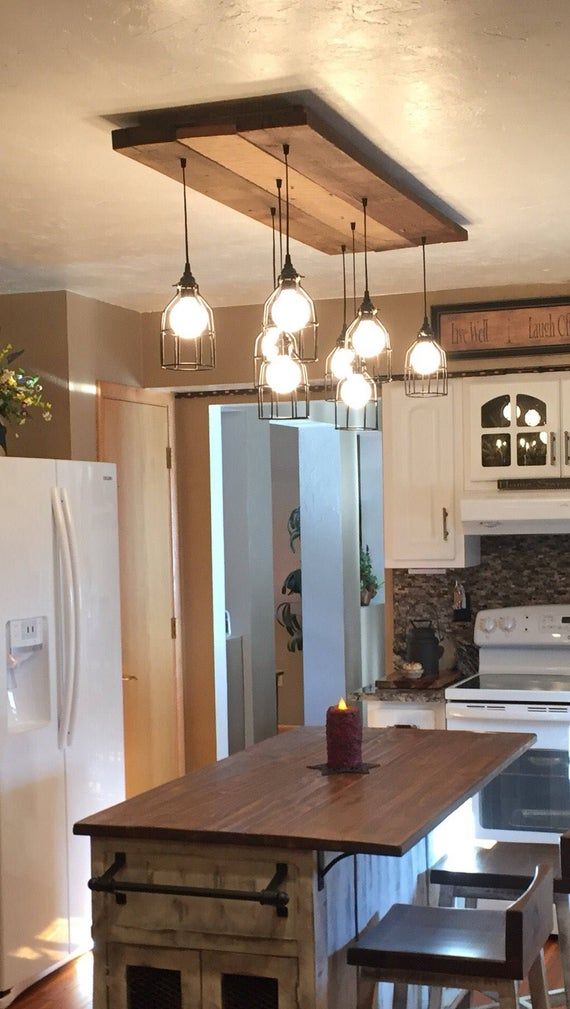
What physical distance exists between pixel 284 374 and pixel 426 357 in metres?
0.51

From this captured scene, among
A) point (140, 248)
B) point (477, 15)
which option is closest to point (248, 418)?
point (140, 248)

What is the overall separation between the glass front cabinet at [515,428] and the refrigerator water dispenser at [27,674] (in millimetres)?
2037

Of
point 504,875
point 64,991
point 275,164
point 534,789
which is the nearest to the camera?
point 275,164

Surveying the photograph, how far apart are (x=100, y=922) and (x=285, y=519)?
720cm

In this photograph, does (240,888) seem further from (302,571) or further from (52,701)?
(302,571)

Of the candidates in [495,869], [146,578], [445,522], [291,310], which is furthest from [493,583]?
[291,310]

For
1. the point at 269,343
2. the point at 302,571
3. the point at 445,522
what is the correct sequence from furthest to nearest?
the point at 302,571 → the point at 445,522 → the point at 269,343

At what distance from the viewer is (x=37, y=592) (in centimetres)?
459

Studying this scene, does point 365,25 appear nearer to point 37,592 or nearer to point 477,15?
point 477,15

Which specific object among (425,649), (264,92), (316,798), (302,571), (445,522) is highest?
(264,92)

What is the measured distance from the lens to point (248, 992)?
9.57 ft

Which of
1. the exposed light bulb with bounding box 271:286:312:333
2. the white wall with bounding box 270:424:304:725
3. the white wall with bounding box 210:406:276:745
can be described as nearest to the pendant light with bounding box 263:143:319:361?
the exposed light bulb with bounding box 271:286:312:333

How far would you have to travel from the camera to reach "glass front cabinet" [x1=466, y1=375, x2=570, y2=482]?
17.7 feet

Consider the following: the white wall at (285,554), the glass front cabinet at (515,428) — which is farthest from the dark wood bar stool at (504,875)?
the white wall at (285,554)
